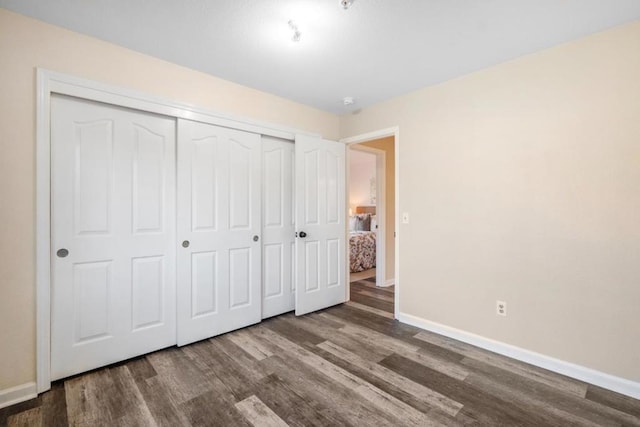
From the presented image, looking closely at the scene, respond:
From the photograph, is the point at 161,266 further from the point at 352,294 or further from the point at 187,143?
the point at 352,294

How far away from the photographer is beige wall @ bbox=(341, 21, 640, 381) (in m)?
1.87

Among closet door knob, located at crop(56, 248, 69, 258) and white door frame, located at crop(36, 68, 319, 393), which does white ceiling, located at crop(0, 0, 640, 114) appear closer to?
white door frame, located at crop(36, 68, 319, 393)

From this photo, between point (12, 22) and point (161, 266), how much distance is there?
71.8 inches

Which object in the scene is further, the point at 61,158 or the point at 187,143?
the point at 187,143

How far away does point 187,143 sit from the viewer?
2434 millimetres

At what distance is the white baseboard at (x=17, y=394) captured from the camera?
1.70 meters

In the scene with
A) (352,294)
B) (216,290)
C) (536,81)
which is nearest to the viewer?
(536,81)

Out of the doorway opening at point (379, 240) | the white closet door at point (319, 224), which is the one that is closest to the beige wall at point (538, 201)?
the doorway opening at point (379, 240)

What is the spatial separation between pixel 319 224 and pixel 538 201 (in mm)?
2044

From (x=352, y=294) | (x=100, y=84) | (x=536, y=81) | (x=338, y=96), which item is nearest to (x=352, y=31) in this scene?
(x=338, y=96)

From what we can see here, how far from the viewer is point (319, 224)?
3.32 meters

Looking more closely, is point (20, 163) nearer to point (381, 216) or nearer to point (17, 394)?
point (17, 394)

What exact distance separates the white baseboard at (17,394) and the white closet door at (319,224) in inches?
80.7

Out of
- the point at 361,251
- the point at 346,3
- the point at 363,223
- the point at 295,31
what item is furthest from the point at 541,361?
the point at 363,223
